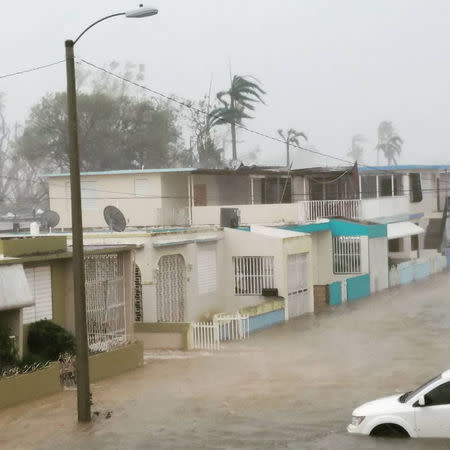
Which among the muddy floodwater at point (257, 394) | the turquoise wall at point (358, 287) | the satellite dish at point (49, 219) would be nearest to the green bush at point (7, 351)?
the muddy floodwater at point (257, 394)

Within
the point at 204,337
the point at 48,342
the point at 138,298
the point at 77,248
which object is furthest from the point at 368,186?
the point at 77,248

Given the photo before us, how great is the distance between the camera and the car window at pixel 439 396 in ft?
49.8

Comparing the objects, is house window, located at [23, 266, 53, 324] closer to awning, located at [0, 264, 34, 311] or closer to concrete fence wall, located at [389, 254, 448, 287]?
awning, located at [0, 264, 34, 311]

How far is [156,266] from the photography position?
31.0 meters

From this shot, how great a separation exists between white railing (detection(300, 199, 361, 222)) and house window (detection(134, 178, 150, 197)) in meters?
7.28

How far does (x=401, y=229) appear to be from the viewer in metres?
53.5

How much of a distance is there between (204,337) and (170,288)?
3.49m

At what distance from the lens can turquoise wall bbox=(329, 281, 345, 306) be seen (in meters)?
42.0

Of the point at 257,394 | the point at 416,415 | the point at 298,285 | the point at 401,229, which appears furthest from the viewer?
the point at 401,229

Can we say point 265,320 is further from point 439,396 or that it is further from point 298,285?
point 439,396

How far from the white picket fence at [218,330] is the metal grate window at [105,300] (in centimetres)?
262

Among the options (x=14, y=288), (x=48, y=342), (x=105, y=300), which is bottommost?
(x=48, y=342)

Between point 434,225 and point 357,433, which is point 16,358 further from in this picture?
point 434,225

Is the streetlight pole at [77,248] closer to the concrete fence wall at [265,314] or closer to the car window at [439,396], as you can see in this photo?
the car window at [439,396]
